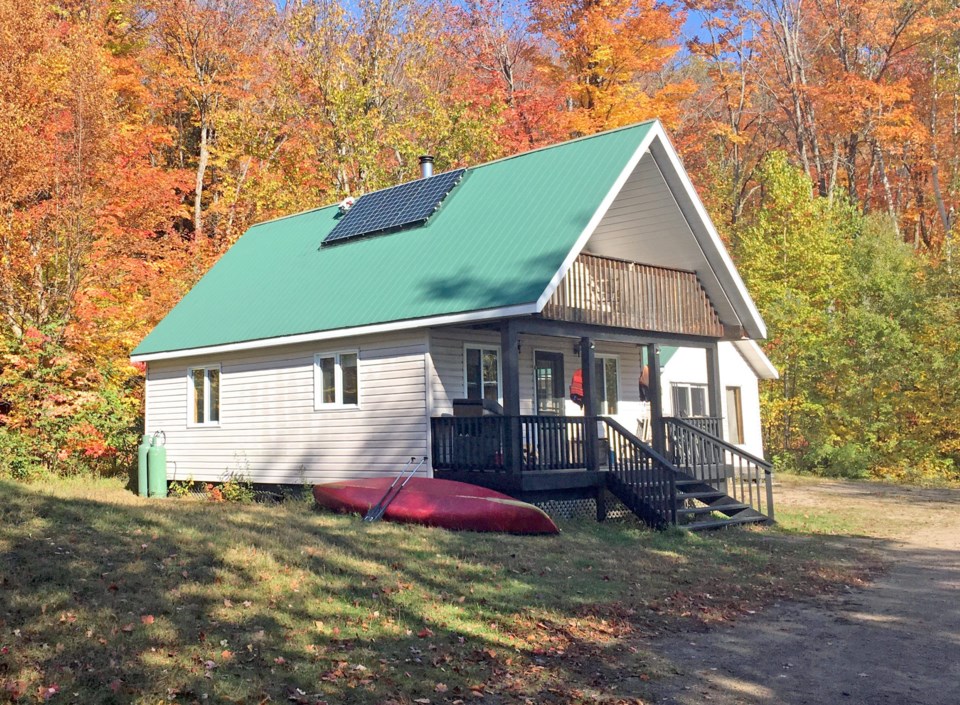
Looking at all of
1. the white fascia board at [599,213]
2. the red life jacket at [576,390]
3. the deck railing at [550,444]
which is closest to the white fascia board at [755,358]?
the red life jacket at [576,390]

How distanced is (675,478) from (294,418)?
7.96 meters

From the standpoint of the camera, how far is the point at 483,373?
65.3 ft

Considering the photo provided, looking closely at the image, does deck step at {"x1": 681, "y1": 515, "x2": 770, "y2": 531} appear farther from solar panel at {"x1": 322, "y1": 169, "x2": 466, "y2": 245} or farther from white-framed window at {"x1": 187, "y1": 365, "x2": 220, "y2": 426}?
white-framed window at {"x1": 187, "y1": 365, "x2": 220, "y2": 426}

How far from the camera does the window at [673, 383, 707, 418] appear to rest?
1029 inches

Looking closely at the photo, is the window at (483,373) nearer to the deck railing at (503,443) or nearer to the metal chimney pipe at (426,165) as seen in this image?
the deck railing at (503,443)

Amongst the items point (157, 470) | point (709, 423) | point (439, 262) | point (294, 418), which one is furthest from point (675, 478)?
point (157, 470)

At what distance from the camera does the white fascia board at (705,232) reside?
1925 centimetres

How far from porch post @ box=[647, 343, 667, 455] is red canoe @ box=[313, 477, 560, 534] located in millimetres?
4805

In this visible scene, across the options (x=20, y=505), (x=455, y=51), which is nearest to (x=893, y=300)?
(x=455, y=51)

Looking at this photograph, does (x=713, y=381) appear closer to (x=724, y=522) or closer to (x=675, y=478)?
(x=675, y=478)

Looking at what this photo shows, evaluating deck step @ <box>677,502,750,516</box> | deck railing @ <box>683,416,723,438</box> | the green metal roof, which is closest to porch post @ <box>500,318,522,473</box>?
the green metal roof

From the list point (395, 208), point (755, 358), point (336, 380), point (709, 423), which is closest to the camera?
point (336, 380)

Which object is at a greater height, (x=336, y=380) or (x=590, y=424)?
(x=336, y=380)

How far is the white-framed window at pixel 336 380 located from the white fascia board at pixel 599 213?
191 inches
